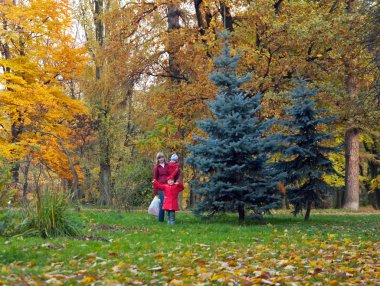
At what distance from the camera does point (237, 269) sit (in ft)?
24.2

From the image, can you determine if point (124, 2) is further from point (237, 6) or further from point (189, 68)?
point (237, 6)

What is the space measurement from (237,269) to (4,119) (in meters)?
20.5

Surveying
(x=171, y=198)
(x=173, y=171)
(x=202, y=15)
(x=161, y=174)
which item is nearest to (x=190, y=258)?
(x=171, y=198)

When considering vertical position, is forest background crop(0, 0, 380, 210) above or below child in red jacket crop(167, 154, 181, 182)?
above

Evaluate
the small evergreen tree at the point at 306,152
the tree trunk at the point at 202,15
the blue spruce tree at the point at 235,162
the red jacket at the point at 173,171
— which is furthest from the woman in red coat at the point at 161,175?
the tree trunk at the point at 202,15

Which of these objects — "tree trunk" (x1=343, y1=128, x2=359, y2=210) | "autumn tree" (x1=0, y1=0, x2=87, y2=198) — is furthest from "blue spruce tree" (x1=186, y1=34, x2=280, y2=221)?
"tree trunk" (x1=343, y1=128, x2=359, y2=210)

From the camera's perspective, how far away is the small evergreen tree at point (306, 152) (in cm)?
1577

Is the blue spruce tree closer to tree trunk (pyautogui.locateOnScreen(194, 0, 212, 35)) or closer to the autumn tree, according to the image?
tree trunk (pyautogui.locateOnScreen(194, 0, 212, 35))

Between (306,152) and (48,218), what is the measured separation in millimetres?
8269

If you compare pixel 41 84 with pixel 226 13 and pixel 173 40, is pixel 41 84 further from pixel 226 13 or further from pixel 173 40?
pixel 226 13

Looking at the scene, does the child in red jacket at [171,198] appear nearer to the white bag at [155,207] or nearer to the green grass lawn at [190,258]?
the white bag at [155,207]

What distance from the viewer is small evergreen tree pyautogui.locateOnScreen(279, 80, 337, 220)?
1577 centimetres

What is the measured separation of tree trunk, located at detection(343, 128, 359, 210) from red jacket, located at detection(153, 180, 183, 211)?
48.6 feet

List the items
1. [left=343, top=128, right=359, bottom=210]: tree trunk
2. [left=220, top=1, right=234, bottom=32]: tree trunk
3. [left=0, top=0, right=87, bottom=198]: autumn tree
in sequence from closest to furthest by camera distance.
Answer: [left=220, top=1, right=234, bottom=32]: tree trunk < [left=0, top=0, right=87, bottom=198]: autumn tree < [left=343, top=128, right=359, bottom=210]: tree trunk
